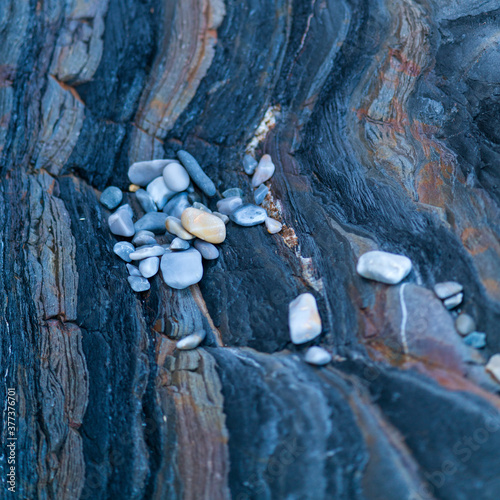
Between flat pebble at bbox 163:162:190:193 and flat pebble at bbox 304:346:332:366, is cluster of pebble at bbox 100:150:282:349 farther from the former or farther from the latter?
flat pebble at bbox 304:346:332:366

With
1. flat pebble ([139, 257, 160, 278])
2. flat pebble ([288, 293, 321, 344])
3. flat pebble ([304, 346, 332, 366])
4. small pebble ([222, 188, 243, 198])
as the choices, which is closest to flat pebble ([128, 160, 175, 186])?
small pebble ([222, 188, 243, 198])

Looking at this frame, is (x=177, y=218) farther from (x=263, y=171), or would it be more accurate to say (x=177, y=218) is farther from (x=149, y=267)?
(x=263, y=171)

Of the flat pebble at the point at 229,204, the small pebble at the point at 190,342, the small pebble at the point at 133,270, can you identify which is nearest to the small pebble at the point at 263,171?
the flat pebble at the point at 229,204

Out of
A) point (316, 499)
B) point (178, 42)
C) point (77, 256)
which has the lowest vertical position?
point (316, 499)

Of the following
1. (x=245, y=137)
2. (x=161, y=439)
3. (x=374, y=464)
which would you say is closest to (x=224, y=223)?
(x=245, y=137)

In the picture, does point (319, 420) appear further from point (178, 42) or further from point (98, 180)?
point (178, 42)

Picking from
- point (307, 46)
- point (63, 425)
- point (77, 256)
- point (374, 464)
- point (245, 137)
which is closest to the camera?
point (374, 464)

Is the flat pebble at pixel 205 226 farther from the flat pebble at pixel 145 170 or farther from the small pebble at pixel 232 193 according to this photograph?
the flat pebble at pixel 145 170

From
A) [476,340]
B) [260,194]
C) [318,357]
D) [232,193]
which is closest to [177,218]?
[232,193]
